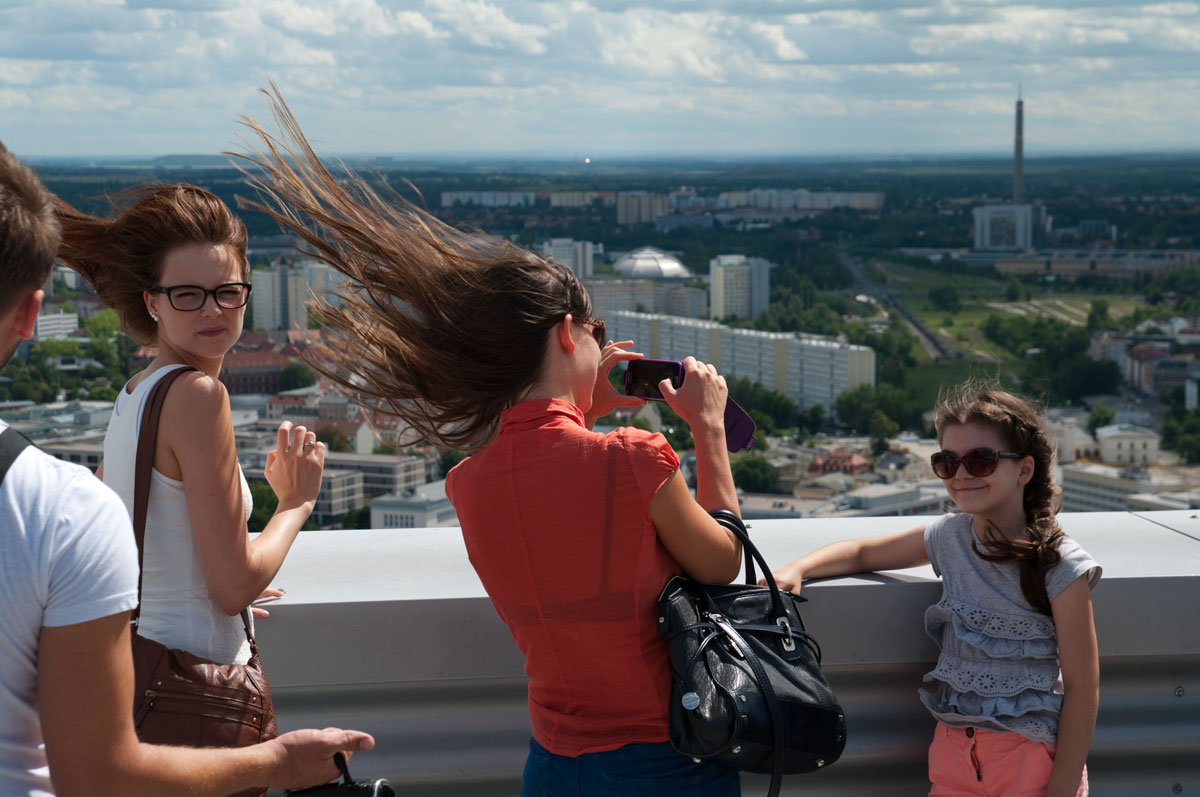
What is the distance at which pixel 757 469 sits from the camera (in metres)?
46.8

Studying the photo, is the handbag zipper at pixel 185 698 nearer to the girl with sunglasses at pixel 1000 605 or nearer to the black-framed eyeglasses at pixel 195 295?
the black-framed eyeglasses at pixel 195 295

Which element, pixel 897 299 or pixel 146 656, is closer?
pixel 146 656

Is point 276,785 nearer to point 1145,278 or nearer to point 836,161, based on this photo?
point 1145,278

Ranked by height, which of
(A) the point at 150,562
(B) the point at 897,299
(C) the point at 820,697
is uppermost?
(A) the point at 150,562

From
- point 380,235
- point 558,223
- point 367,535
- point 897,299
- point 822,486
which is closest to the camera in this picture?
point 380,235

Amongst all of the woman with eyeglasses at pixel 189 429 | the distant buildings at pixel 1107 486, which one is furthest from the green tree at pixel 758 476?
the woman with eyeglasses at pixel 189 429

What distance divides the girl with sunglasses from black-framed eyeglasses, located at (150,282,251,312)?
30.7 inches

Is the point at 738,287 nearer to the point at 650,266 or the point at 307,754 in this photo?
the point at 650,266

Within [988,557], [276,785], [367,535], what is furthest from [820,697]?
[367,535]

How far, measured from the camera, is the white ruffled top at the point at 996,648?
62.7 inches

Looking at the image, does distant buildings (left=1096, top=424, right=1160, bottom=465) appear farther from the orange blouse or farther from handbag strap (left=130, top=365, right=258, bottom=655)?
handbag strap (left=130, top=365, right=258, bottom=655)

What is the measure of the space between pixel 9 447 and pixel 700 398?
2.74 ft

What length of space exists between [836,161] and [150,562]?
140088mm

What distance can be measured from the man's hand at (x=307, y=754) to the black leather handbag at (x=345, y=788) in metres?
0.03
